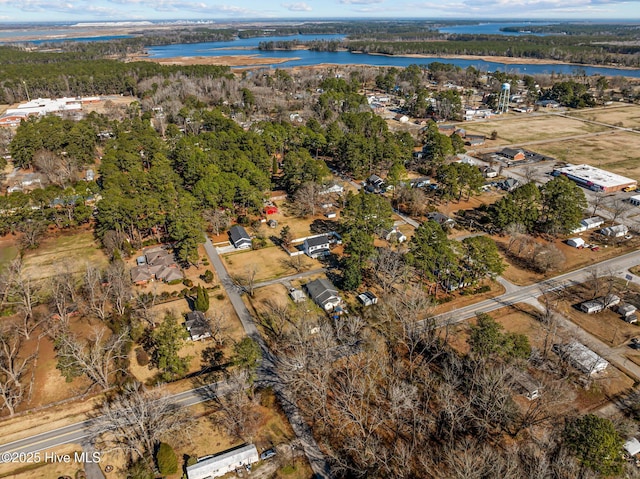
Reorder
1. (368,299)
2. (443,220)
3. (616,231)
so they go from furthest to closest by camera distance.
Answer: (443,220)
(616,231)
(368,299)

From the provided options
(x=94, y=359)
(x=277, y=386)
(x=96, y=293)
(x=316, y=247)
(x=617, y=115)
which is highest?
(x=617, y=115)

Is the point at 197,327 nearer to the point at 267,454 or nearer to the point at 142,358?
the point at 142,358

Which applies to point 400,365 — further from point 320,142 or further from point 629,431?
point 320,142

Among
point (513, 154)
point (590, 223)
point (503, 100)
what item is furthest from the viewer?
point (503, 100)

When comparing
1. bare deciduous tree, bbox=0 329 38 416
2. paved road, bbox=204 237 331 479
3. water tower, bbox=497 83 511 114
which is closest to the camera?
paved road, bbox=204 237 331 479

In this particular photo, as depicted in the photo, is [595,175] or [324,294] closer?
[324,294]

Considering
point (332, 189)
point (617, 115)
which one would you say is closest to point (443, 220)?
point (332, 189)

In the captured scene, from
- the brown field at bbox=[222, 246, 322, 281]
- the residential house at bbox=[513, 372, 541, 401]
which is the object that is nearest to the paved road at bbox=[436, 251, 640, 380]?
the residential house at bbox=[513, 372, 541, 401]

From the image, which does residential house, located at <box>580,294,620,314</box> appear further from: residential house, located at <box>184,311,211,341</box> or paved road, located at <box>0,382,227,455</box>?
paved road, located at <box>0,382,227,455</box>
